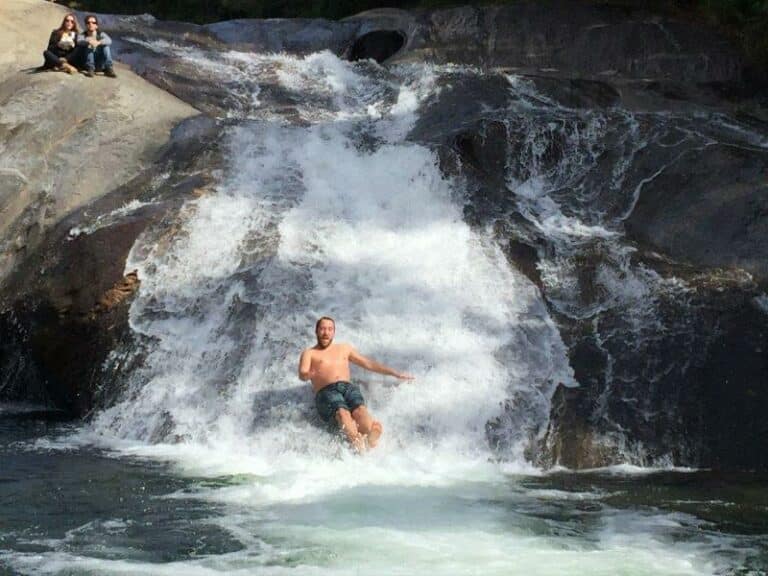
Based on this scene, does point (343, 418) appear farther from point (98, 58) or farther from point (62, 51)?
point (62, 51)

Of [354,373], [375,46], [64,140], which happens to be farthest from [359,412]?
[375,46]

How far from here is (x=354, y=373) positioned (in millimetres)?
9672

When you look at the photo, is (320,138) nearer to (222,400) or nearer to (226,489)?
(222,400)

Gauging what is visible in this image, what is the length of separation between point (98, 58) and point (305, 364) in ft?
20.5

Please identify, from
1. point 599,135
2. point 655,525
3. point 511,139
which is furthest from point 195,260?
point 655,525

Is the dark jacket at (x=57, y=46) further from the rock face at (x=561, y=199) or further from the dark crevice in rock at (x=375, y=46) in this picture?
the dark crevice in rock at (x=375, y=46)

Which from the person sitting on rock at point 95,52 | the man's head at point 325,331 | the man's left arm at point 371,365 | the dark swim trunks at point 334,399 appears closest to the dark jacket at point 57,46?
the person sitting on rock at point 95,52

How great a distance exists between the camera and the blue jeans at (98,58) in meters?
13.6

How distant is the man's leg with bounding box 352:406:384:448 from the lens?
8.75 metres

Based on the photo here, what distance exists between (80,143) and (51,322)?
9.05 ft

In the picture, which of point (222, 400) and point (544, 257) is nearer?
point (222, 400)

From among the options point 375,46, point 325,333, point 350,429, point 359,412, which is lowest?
point 350,429

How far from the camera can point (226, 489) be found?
25.4ft

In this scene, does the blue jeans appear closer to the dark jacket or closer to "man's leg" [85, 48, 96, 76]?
"man's leg" [85, 48, 96, 76]
